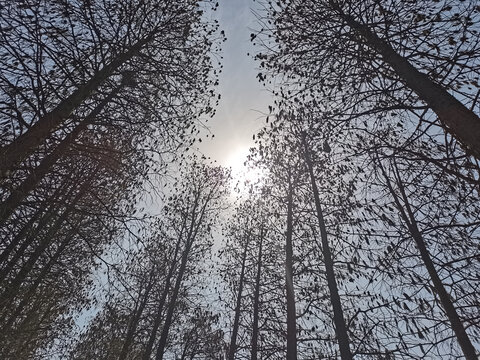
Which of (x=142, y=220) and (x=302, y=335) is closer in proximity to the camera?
(x=142, y=220)

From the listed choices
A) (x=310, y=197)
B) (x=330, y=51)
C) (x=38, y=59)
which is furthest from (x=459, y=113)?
(x=310, y=197)

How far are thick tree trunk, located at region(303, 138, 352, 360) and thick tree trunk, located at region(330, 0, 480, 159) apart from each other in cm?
347

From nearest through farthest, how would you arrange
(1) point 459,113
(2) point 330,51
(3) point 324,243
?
(1) point 459,113, (2) point 330,51, (3) point 324,243

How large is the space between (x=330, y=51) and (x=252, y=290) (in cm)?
1163

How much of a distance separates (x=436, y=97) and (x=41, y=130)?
4637mm

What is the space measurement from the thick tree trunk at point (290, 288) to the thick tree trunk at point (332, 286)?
4.55 ft

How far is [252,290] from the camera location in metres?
13.6

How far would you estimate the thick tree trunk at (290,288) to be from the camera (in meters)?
9.43

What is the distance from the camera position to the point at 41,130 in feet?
12.2

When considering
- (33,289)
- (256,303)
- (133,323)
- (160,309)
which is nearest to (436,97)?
(33,289)

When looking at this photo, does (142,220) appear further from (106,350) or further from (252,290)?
(106,350)

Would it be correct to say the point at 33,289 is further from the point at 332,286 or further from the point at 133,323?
the point at 332,286

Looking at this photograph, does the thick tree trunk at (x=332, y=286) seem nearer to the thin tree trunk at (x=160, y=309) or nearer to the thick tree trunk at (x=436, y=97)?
the thick tree trunk at (x=436, y=97)

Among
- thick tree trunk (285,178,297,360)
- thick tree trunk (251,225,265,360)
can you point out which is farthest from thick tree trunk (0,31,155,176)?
thick tree trunk (251,225,265,360)
